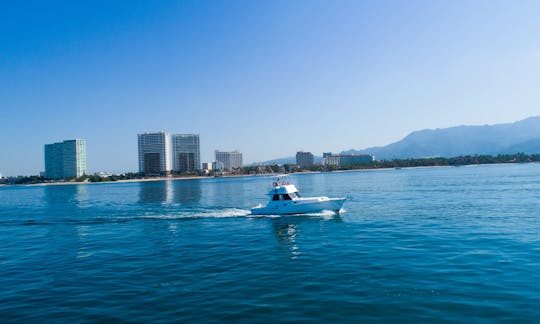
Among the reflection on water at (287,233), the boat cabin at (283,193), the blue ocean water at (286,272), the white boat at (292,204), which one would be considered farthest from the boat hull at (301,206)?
the blue ocean water at (286,272)

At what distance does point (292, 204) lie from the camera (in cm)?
4906

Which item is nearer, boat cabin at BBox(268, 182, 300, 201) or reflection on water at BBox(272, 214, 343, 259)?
reflection on water at BBox(272, 214, 343, 259)

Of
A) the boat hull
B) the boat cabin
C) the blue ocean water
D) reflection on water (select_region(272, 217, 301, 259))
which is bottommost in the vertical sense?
reflection on water (select_region(272, 217, 301, 259))

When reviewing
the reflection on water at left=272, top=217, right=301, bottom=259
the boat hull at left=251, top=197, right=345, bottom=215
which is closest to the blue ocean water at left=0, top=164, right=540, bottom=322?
the reflection on water at left=272, top=217, right=301, bottom=259

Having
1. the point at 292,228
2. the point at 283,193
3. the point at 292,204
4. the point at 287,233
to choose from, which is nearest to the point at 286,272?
the point at 287,233

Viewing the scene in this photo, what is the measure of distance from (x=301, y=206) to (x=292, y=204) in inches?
45.9

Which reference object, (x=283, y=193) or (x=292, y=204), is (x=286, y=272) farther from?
(x=283, y=193)

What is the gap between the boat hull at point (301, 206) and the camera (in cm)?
4834

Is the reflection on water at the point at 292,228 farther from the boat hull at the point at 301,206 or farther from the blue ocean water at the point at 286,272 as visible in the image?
the boat hull at the point at 301,206

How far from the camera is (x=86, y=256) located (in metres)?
28.7

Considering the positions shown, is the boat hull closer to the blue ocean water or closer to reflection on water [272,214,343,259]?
reflection on water [272,214,343,259]

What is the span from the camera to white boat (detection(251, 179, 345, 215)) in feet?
159

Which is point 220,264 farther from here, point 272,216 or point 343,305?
point 272,216

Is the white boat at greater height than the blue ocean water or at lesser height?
greater
